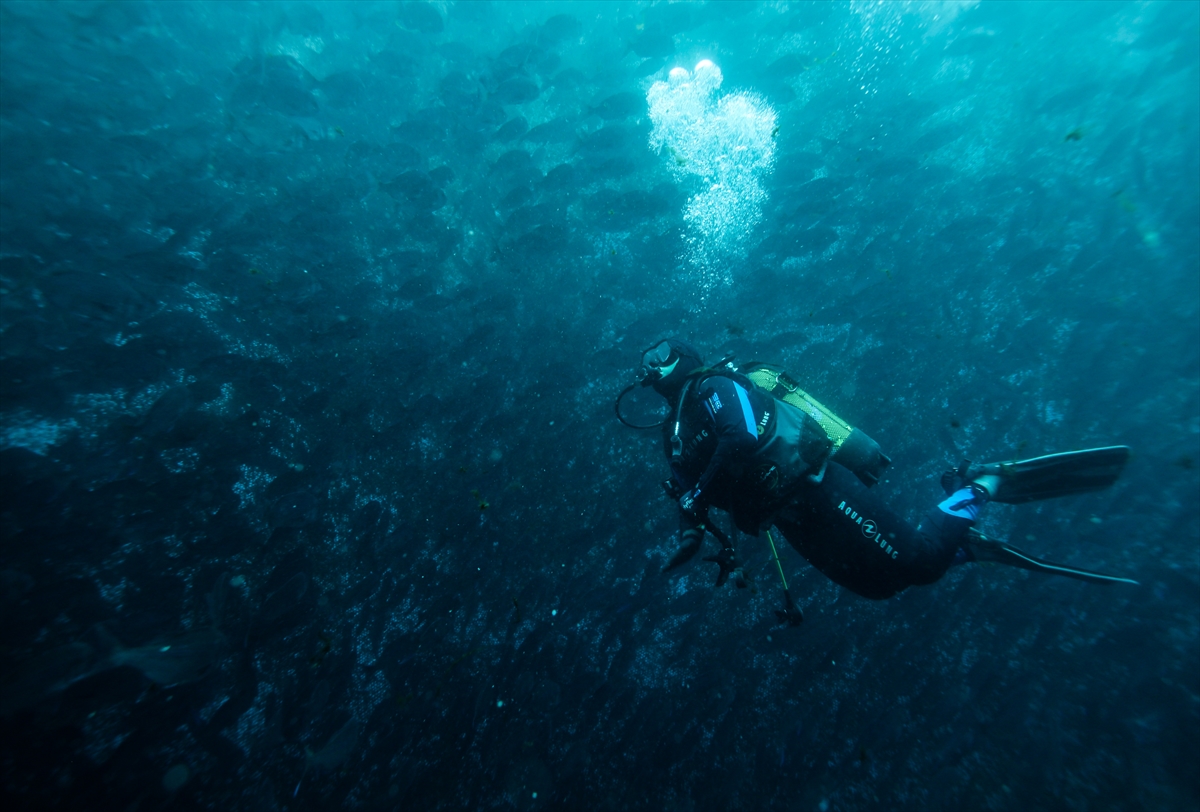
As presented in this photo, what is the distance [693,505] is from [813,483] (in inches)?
39.6

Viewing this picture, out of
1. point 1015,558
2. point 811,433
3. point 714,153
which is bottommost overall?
point 1015,558

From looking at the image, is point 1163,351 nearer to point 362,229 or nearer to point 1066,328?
point 1066,328

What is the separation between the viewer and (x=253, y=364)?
14.8ft

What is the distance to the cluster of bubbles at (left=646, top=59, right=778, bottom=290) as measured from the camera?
568cm

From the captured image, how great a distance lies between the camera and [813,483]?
3.12m

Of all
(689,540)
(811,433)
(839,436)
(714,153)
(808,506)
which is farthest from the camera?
(714,153)

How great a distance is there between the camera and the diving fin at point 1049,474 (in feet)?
11.1

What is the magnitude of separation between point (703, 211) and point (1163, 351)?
4965 millimetres

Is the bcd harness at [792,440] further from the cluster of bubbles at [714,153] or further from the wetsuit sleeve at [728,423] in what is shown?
the cluster of bubbles at [714,153]

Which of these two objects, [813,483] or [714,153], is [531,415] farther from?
[714,153]

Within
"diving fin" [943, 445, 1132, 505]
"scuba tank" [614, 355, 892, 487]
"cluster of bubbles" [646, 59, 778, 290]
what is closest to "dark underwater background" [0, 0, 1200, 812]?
"cluster of bubbles" [646, 59, 778, 290]

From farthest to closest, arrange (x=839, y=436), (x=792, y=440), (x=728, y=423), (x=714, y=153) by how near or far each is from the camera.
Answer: (x=714, y=153) → (x=839, y=436) → (x=792, y=440) → (x=728, y=423)

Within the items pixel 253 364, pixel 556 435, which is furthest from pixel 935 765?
pixel 253 364

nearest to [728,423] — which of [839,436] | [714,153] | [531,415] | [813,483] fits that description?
[813,483]
